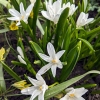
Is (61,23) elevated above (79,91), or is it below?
above

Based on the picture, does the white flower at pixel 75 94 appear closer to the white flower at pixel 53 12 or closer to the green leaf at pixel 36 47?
the green leaf at pixel 36 47

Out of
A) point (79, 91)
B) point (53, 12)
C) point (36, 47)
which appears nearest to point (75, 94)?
point (79, 91)

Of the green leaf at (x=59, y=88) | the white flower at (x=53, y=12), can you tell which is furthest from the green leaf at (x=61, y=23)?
the green leaf at (x=59, y=88)

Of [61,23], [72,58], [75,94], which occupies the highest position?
[61,23]

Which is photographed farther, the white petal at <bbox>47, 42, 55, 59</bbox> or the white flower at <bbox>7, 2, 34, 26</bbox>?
the white flower at <bbox>7, 2, 34, 26</bbox>

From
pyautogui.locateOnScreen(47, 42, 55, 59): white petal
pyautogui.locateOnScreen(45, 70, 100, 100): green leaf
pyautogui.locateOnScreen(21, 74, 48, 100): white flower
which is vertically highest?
pyautogui.locateOnScreen(47, 42, 55, 59): white petal

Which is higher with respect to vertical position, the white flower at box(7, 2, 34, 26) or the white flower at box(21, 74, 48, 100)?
the white flower at box(7, 2, 34, 26)

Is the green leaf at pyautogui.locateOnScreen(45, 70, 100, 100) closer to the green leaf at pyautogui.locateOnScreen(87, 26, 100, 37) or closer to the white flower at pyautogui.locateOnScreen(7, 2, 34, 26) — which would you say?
the green leaf at pyautogui.locateOnScreen(87, 26, 100, 37)

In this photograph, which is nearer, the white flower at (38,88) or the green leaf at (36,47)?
the white flower at (38,88)

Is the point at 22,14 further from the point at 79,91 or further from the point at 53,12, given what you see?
the point at 79,91

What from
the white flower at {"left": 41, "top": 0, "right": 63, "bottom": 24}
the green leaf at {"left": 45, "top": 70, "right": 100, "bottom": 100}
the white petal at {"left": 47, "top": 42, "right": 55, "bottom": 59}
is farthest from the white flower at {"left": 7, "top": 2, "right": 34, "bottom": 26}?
the green leaf at {"left": 45, "top": 70, "right": 100, "bottom": 100}

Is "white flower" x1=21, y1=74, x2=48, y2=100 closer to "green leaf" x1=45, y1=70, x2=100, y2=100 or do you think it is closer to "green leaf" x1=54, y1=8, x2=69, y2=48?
"green leaf" x1=45, y1=70, x2=100, y2=100
